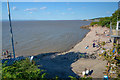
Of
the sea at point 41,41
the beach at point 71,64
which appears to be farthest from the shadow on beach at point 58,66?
the sea at point 41,41

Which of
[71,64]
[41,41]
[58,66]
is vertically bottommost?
[71,64]

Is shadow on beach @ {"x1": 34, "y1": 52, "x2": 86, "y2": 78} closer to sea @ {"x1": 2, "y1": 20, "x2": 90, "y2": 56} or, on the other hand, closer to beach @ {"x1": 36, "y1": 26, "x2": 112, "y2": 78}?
beach @ {"x1": 36, "y1": 26, "x2": 112, "y2": 78}

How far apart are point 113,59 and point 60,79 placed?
11.9ft

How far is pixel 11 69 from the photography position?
571 centimetres

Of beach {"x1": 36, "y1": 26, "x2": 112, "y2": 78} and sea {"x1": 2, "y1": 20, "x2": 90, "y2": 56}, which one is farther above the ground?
sea {"x1": 2, "y1": 20, "x2": 90, "y2": 56}

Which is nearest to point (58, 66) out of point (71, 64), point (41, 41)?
point (71, 64)

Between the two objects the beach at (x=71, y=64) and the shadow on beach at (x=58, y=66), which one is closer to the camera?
the shadow on beach at (x=58, y=66)

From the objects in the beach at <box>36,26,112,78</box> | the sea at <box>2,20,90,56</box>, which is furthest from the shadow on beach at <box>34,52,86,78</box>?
the sea at <box>2,20,90,56</box>

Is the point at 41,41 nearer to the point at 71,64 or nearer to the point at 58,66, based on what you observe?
the point at 71,64

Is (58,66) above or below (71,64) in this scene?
above

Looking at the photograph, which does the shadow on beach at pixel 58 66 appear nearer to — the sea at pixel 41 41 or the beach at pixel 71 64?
the beach at pixel 71 64

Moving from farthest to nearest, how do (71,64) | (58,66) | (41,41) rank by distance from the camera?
(41,41), (71,64), (58,66)

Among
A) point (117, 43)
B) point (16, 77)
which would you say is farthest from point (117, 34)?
point (16, 77)

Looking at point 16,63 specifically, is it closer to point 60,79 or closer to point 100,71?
point 60,79
